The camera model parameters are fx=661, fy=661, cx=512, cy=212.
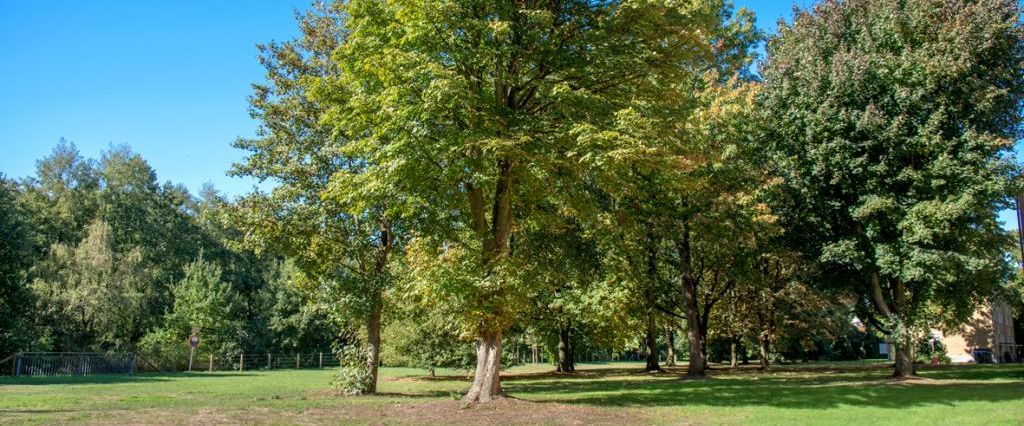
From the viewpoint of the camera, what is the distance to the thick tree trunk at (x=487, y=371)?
14.5 metres

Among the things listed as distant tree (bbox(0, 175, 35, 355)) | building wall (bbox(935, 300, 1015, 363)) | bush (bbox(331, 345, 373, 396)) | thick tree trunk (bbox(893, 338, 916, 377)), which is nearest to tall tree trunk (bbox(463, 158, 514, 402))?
bush (bbox(331, 345, 373, 396))

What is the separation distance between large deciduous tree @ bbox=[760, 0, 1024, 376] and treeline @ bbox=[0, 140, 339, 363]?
2400 centimetres

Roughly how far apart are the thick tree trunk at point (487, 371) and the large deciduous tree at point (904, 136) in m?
14.3

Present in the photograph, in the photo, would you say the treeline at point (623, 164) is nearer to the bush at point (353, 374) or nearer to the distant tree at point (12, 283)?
the bush at point (353, 374)

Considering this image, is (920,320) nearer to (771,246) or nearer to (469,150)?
(771,246)

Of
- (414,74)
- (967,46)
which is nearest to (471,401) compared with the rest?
(414,74)

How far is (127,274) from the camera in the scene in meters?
44.5

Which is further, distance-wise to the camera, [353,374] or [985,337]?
[985,337]

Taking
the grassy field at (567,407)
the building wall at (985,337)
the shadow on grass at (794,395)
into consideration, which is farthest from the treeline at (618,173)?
the building wall at (985,337)

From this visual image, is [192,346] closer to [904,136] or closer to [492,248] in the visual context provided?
[492,248]

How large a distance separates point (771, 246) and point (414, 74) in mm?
18702

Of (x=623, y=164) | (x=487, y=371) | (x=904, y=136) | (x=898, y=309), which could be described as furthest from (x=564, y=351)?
(x=623, y=164)

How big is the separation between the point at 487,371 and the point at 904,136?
1660cm

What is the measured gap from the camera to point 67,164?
56.0 m
